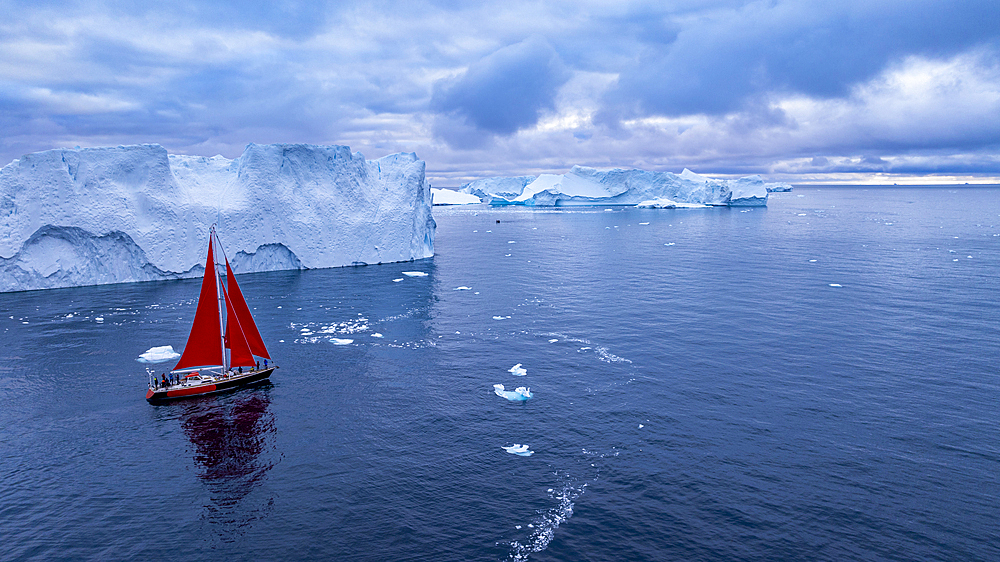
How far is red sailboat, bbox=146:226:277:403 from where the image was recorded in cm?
2491

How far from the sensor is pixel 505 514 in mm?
15609

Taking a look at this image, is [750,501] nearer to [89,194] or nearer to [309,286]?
[309,286]

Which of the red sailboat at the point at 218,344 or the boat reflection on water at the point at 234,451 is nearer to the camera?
the boat reflection on water at the point at 234,451

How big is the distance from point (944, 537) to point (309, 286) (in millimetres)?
43648

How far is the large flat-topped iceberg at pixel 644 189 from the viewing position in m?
140

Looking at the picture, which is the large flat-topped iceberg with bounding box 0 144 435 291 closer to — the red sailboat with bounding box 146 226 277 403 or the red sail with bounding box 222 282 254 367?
the red sailboat with bounding box 146 226 277 403

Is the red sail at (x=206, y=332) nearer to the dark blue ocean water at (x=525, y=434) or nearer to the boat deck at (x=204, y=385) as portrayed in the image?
the boat deck at (x=204, y=385)

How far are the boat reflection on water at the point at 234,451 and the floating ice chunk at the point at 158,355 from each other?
5.77m

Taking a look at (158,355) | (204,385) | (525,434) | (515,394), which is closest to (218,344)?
(204,385)

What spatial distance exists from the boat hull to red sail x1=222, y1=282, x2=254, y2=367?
39.4 inches

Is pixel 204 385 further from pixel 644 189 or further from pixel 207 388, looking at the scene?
pixel 644 189

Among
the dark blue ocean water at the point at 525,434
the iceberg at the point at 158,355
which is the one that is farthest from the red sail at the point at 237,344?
the iceberg at the point at 158,355

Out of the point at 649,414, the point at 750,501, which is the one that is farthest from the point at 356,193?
the point at 750,501

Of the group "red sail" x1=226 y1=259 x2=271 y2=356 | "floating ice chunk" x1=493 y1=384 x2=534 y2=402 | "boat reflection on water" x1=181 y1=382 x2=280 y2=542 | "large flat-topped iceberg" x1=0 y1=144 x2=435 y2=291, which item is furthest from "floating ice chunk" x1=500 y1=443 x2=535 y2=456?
"large flat-topped iceberg" x1=0 y1=144 x2=435 y2=291
